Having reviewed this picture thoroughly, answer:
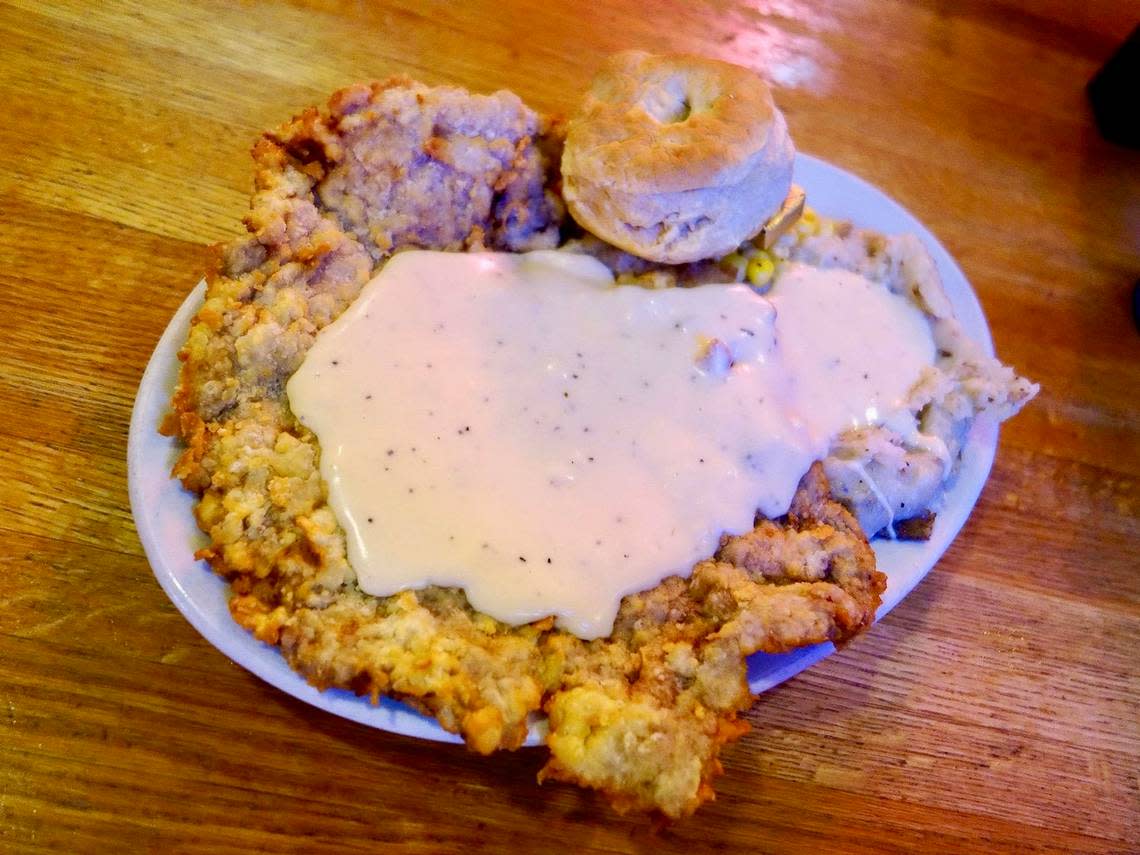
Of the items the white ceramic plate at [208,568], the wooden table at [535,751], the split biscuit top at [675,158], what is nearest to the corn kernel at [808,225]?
the split biscuit top at [675,158]

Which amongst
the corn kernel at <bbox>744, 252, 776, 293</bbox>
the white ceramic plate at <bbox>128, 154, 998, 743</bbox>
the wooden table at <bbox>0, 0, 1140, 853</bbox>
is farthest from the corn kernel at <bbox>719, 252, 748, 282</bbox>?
the wooden table at <bbox>0, 0, 1140, 853</bbox>

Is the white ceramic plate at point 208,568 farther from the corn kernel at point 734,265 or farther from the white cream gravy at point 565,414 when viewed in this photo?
the corn kernel at point 734,265

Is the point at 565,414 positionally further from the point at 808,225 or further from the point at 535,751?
the point at 808,225

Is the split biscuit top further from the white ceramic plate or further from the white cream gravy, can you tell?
the white ceramic plate

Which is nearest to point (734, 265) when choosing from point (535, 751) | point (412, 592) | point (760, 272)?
point (760, 272)

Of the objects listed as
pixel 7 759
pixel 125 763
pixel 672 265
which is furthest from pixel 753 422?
pixel 7 759

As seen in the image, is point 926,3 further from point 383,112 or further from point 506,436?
point 506,436
